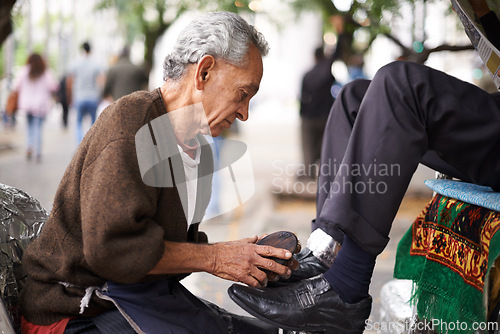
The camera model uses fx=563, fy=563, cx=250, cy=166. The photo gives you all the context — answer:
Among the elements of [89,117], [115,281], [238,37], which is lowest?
[89,117]

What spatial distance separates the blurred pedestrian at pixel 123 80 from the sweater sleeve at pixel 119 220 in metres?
5.76

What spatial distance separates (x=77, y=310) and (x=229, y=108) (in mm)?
687

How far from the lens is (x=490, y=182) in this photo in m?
1.87

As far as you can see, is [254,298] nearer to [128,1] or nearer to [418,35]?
[418,35]

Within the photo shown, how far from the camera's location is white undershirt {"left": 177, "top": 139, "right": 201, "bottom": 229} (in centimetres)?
159

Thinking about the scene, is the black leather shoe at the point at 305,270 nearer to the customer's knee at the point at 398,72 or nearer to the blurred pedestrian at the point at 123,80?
the customer's knee at the point at 398,72

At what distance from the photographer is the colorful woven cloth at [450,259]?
1.71 m

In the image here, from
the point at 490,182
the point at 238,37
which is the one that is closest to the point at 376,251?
the point at 490,182

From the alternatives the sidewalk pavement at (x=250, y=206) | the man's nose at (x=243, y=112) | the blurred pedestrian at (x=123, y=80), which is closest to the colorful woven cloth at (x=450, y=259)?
the man's nose at (x=243, y=112)

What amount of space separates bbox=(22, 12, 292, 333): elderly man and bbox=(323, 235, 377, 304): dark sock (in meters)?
0.20

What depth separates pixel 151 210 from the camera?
53.9 inches

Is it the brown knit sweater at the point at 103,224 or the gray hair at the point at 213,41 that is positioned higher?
the gray hair at the point at 213,41

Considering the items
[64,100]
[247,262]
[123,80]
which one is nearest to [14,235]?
[247,262]

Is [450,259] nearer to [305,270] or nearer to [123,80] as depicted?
[305,270]
